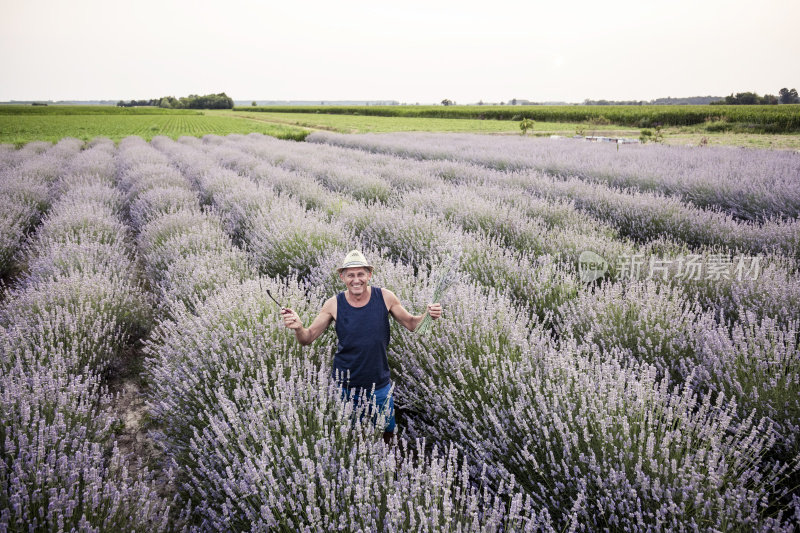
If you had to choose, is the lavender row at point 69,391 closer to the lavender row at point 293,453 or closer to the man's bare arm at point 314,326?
the lavender row at point 293,453

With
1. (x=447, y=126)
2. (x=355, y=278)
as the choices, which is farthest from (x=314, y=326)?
(x=447, y=126)

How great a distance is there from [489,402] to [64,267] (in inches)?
161

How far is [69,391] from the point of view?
201cm

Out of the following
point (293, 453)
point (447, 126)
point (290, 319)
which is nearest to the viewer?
point (293, 453)

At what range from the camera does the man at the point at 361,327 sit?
199 cm

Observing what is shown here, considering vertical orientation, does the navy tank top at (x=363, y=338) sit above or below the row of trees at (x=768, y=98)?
below

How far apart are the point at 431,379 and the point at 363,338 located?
432 millimetres

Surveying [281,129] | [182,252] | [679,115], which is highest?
[679,115]

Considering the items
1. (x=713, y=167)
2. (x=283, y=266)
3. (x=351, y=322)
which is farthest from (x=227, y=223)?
(x=713, y=167)

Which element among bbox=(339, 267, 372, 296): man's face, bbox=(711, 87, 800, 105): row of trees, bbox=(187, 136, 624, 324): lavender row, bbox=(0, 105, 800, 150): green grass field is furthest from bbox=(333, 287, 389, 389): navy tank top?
bbox=(711, 87, 800, 105): row of trees

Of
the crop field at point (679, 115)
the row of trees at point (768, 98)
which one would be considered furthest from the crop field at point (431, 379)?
the row of trees at point (768, 98)

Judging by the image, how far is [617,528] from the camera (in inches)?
58.6

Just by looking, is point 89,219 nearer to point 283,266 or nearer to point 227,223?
point 227,223

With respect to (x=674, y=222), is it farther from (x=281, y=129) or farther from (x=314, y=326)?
(x=281, y=129)
